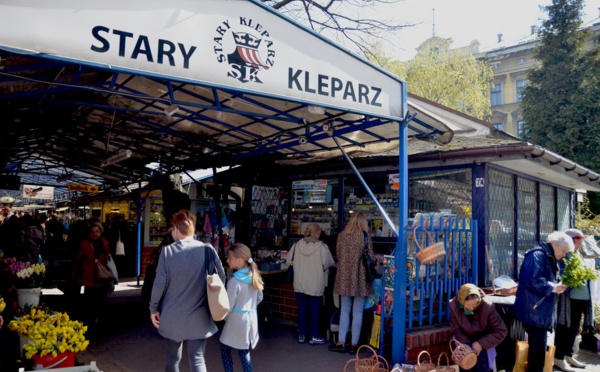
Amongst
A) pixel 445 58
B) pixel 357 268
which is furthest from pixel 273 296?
pixel 445 58

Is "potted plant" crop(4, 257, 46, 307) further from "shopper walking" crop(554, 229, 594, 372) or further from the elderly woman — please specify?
"shopper walking" crop(554, 229, 594, 372)

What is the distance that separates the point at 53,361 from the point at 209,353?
7.35ft

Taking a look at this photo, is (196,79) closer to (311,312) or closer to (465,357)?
(465,357)

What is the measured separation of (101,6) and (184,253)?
2109 millimetres

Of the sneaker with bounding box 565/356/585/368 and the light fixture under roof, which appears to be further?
the light fixture under roof

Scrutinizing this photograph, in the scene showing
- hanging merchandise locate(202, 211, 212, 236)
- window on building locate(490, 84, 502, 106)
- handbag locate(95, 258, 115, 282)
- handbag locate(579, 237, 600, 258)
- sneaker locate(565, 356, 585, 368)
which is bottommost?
sneaker locate(565, 356, 585, 368)

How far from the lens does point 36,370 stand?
13.8ft

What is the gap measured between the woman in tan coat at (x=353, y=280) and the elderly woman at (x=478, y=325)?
1.46 metres

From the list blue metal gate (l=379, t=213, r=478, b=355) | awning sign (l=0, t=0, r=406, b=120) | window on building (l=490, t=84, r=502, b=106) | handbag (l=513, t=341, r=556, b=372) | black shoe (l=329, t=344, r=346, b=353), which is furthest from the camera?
window on building (l=490, t=84, r=502, b=106)

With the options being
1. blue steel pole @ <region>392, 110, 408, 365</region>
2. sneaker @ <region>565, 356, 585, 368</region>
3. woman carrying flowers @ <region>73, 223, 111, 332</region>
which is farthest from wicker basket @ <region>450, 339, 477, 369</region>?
woman carrying flowers @ <region>73, 223, 111, 332</region>

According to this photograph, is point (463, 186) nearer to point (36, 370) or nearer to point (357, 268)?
point (357, 268)

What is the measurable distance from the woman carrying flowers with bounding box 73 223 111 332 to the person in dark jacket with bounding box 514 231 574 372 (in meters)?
5.99

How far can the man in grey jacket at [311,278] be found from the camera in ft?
22.0

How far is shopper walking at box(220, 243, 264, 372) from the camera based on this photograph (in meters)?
4.45
